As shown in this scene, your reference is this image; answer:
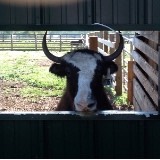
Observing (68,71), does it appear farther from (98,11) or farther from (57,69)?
(98,11)

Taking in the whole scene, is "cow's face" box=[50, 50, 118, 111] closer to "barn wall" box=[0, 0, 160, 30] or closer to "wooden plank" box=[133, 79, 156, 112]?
"wooden plank" box=[133, 79, 156, 112]

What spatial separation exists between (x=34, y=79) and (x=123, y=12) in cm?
1478

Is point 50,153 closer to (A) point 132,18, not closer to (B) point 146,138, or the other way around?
(B) point 146,138

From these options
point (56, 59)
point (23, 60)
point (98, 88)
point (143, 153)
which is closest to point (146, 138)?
point (143, 153)

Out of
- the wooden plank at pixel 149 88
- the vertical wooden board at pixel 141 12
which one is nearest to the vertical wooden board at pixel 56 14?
the vertical wooden board at pixel 141 12

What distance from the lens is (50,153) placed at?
5.54m

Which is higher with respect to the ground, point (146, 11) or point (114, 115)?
point (146, 11)

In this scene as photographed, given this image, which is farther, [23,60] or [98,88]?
[23,60]

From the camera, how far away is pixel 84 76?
6355 millimetres

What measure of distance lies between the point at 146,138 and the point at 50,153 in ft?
3.69

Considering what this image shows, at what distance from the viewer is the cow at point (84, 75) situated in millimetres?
5848

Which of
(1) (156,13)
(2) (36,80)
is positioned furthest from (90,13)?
(2) (36,80)

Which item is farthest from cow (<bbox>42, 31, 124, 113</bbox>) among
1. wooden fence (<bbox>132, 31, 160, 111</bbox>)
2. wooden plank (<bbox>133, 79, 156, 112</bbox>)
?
wooden plank (<bbox>133, 79, 156, 112</bbox>)

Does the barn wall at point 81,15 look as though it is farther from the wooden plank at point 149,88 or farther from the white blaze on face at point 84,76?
the wooden plank at point 149,88
